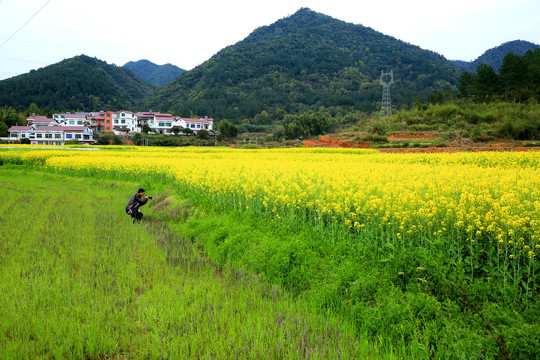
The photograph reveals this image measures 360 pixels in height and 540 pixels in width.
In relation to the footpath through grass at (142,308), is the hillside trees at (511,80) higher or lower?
higher

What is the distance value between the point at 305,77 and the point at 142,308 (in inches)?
5129

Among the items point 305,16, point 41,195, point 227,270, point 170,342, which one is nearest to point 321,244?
point 227,270

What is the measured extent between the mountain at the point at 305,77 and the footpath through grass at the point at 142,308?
91911 millimetres

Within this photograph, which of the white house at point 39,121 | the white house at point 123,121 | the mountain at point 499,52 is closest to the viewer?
the white house at point 123,121

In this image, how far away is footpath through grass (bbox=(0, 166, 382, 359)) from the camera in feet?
11.2

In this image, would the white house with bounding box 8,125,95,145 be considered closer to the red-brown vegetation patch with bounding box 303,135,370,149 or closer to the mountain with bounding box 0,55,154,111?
the mountain with bounding box 0,55,154,111

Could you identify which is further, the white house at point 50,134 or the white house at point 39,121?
the white house at point 39,121

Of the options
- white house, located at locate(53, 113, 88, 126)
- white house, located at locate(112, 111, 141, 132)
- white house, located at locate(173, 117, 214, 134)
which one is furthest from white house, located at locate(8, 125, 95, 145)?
white house, located at locate(173, 117, 214, 134)

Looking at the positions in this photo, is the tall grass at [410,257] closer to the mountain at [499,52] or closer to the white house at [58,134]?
the white house at [58,134]

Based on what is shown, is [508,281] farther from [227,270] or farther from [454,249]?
[227,270]

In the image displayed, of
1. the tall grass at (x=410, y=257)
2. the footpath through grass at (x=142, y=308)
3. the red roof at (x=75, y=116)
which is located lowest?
the footpath through grass at (x=142, y=308)

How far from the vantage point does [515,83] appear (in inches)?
1662

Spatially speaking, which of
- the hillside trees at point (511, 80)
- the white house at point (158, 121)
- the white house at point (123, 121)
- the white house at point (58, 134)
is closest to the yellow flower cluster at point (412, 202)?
the hillside trees at point (511, 80)

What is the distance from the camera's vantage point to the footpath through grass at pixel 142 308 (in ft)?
11.2
